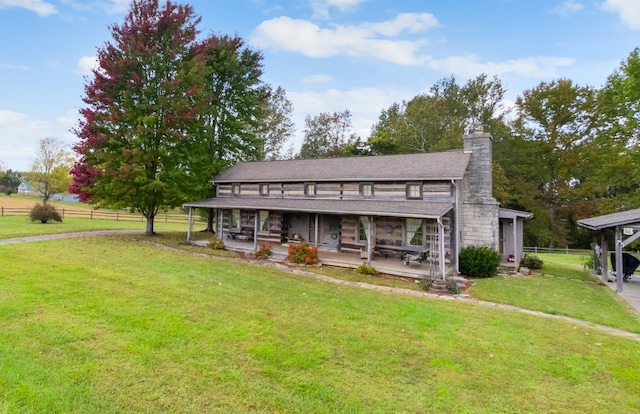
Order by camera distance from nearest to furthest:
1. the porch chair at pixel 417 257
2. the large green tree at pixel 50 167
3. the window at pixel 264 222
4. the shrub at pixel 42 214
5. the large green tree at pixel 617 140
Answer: the porch chair at pixel 417 257 → the window at pixel 264 222 → the large green tree at pixel 617 140 → the shrub at pixel 42 214 → the large green tree at pixel 50 167

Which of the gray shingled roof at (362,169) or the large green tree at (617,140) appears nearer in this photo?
the gray shingled roof at (362,169)

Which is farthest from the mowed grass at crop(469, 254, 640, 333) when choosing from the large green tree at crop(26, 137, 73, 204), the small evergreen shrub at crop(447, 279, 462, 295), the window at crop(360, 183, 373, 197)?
the large green tree at crop(26, 137, 73, 204)

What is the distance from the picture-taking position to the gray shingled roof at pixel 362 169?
15086mm

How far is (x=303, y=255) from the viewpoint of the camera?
48.2 feet

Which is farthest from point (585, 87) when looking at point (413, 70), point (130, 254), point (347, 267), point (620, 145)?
point (130, 254)

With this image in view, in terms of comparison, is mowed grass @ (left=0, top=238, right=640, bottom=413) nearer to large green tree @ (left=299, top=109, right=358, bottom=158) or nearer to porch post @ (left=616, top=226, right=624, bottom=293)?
porch post @ (left=616, top=226, right=624, bottom=293)

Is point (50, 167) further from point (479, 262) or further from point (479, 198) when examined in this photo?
point (479, 262)

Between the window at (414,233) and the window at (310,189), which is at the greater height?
the window at (310,189)

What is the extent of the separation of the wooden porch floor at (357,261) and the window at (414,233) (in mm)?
1006

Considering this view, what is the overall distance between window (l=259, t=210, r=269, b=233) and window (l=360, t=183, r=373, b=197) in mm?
6084

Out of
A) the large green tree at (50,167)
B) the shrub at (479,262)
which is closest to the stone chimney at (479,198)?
the shrub at (479,262)

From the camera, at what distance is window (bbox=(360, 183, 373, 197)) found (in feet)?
53.8

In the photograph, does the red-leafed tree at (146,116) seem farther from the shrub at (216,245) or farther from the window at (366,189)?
the window at (366,189)

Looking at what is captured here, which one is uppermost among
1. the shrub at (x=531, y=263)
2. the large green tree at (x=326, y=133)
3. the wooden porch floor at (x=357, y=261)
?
the large green tree at (x=326, y=133)
